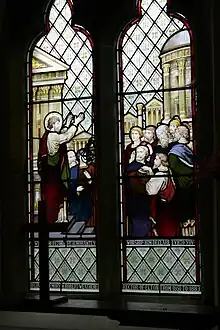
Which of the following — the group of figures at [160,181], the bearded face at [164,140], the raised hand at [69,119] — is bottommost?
the group of figures at [160,181]

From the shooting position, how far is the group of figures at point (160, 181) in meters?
5.43

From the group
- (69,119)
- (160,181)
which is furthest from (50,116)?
(160,181)

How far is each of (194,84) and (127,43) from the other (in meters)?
0.72

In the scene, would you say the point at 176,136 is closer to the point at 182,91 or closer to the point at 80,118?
the point at 182,91

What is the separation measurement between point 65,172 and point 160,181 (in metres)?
0.86

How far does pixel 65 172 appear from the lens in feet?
19.2

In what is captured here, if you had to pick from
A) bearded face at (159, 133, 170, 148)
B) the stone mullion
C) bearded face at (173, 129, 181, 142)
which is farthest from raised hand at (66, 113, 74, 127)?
bearded face at (173, 129, 181, 142)

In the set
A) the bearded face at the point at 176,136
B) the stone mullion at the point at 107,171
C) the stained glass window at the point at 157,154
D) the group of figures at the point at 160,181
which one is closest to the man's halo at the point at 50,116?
the stone mullion at the point at 107,171

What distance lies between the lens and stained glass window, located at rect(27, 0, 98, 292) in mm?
5711

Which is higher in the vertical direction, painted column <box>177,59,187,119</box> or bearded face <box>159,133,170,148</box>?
painted column <box>177,59,187,119</box>

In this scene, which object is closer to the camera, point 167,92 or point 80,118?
point 167,92

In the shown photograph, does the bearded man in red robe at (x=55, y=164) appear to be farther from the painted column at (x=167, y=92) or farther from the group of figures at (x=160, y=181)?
the painted column at (x=167, y=92)

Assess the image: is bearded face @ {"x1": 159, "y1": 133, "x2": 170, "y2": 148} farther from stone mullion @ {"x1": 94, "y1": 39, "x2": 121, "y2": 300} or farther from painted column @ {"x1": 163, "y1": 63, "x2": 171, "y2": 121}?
stone mullion @ {"x1": 94, "y1": 39, "x2": 121, "y2": 300}

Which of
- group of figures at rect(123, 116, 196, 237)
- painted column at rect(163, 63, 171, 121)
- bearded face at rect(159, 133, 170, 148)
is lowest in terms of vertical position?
group of figures at rect(123, 116, 196, 237)
